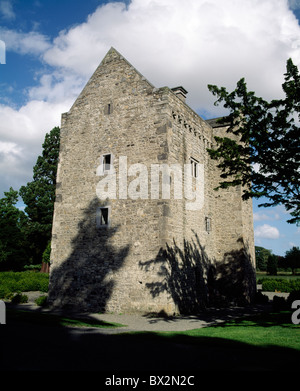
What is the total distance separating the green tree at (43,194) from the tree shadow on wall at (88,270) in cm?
2416

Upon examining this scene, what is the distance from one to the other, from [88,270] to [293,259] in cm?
5677

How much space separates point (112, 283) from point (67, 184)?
575 centimetres

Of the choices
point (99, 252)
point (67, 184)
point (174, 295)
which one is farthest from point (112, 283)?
point (67, 184)

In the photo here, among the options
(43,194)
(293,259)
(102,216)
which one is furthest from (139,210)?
(293,259)

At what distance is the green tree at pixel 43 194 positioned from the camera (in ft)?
127

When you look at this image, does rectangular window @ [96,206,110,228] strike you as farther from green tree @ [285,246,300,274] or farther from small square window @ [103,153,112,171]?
green tree @ [285,246,300,274]

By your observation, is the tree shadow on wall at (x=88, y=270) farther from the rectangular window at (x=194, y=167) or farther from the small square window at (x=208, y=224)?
the small square window at (x=208, y=224)

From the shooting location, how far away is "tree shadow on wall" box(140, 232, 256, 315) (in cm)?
1304

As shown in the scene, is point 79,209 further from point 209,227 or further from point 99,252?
point 209,227

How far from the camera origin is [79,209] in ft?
52.1

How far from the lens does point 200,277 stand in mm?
15891

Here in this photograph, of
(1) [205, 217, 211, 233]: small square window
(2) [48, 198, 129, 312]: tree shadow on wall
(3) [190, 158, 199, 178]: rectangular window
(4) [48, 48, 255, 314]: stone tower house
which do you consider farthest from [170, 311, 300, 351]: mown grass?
(3) [190, 158, 199, 178]: rectangular window

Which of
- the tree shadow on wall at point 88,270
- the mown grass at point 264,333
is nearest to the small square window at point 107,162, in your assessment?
the tree shadow on wall at point 88,270
